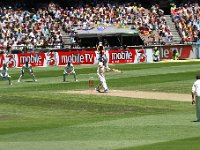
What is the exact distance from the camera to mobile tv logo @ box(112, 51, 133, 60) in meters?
70.1

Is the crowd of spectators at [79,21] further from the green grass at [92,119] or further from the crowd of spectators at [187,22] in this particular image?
Answer: the green grass at [92,119]

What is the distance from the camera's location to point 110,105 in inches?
1271

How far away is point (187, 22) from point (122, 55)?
17254 mm

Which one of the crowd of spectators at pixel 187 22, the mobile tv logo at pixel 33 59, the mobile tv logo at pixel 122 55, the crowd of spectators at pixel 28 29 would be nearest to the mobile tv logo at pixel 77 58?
the mobile tv logo at pixel 33 59

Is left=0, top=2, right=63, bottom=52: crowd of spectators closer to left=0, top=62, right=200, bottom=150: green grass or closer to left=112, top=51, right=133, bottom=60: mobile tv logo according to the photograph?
left=112, top=51, right=133, bottom=60: mobile tv logo

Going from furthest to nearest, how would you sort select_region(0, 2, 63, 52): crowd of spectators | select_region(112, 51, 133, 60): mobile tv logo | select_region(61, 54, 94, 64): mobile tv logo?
select_region(0, 2, 63, 52): crowd of spectators → select_region(112, 51, 133, 60): mobile tv logo → select_region(61, 54, 94, 64): mobile tv logo

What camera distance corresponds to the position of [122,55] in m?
70.6

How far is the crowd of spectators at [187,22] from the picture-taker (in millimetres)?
83863

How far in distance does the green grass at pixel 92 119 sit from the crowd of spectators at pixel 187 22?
38198 millimetres

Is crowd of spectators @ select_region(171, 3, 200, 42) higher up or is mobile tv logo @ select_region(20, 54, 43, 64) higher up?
crowd of spectators @ select_region(171, 3, 200, 42)

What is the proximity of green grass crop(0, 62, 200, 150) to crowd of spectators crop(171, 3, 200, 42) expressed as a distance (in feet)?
125

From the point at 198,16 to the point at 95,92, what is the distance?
162 ft

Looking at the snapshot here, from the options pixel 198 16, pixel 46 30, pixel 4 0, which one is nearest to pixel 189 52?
pixel 198 16

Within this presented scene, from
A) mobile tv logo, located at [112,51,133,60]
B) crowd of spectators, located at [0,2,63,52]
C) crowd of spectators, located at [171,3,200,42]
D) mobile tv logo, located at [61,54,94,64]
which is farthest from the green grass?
crowd of spectators, located at [171,3,200,42]
